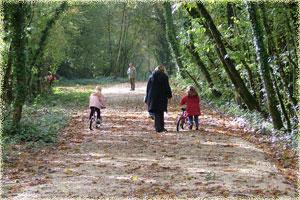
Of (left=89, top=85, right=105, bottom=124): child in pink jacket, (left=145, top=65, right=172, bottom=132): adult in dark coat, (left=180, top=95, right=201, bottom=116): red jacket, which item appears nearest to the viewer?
(left=145, top=65, right=172, bottom=132): adult in dark coat

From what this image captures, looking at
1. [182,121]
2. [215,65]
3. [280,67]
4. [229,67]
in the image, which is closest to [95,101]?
[182,121]

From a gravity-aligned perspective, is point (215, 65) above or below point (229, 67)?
above

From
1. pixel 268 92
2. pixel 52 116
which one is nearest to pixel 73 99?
pixel 52 116

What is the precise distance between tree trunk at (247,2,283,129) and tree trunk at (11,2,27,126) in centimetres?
631

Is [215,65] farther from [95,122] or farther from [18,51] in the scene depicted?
[18,51]

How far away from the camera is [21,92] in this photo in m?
13.5

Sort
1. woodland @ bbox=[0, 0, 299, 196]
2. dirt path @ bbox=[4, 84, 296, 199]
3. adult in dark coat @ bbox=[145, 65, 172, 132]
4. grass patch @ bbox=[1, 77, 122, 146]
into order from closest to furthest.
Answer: dirt path @ bbox=[4, 84, 296, 199], grass patch @ bbox=[1, 77, 122, 146], woodland @ bbox=[0, 0, 299, 196], adult in dark coat @ bbox=[145, 65, 172, 132]

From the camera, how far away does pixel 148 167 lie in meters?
9.88

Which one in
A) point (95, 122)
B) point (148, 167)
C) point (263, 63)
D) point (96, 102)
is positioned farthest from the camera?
point (95, 122)

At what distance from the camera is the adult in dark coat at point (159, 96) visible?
14648 mm

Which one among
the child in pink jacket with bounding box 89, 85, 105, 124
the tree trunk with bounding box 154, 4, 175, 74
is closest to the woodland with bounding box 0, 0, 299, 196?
the child in pink jacket with bounding box 89, 85, 105, 124

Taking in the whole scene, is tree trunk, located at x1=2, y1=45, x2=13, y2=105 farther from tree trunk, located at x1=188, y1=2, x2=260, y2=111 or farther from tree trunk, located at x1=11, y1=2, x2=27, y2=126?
tree trunk, located at x1=188, y1=2, x2=260, y2=111

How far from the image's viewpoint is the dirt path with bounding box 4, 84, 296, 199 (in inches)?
317

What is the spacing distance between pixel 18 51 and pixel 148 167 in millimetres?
5693
